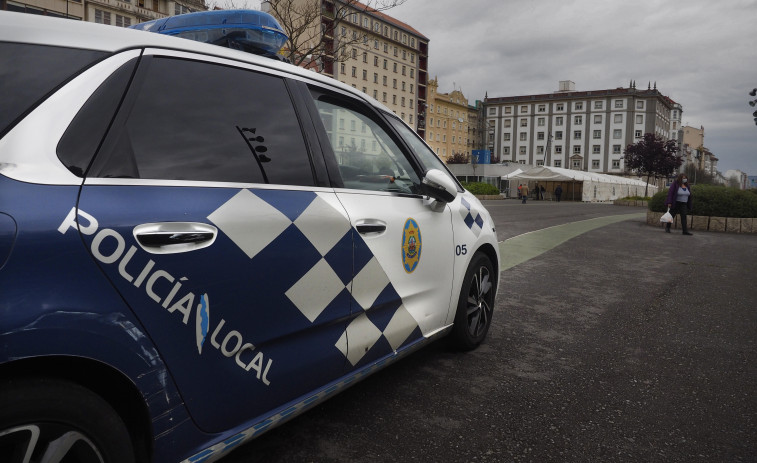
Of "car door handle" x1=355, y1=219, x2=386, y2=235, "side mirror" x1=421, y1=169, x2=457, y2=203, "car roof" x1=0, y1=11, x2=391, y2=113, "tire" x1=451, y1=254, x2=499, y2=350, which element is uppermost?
"car roof" x1=0, y1=11, x2=391, y2=113

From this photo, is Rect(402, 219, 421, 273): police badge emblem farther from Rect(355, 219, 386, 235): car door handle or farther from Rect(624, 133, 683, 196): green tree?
Rect(624, 133, 683, 196): green tree

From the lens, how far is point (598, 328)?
4672mm

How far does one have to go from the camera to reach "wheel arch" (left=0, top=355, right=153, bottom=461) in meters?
1.26

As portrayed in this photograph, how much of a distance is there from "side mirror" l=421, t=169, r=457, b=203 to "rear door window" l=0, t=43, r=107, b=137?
1822 mm

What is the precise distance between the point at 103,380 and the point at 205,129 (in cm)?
88

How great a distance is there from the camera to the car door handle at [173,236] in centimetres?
151

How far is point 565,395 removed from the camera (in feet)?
10.2

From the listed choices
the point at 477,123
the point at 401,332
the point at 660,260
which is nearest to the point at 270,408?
the point at 401,332

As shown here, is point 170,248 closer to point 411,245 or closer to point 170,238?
point 170,238

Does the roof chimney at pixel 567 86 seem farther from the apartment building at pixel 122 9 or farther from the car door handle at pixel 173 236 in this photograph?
the car door handle at pixel 173 236

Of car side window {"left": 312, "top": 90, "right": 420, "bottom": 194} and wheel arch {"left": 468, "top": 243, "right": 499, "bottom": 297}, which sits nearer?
car side window {"left": 312, "top": 90, "right": 420, "bottom": 194}

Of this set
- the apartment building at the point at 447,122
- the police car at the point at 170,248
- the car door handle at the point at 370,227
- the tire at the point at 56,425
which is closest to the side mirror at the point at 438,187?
the police car at the point at 170,248

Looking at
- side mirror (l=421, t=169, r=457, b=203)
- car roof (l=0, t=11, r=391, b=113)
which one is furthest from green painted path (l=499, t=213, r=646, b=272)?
car roof (l=0, t=11, r=391, b=113)

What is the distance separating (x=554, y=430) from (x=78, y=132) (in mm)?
2424
